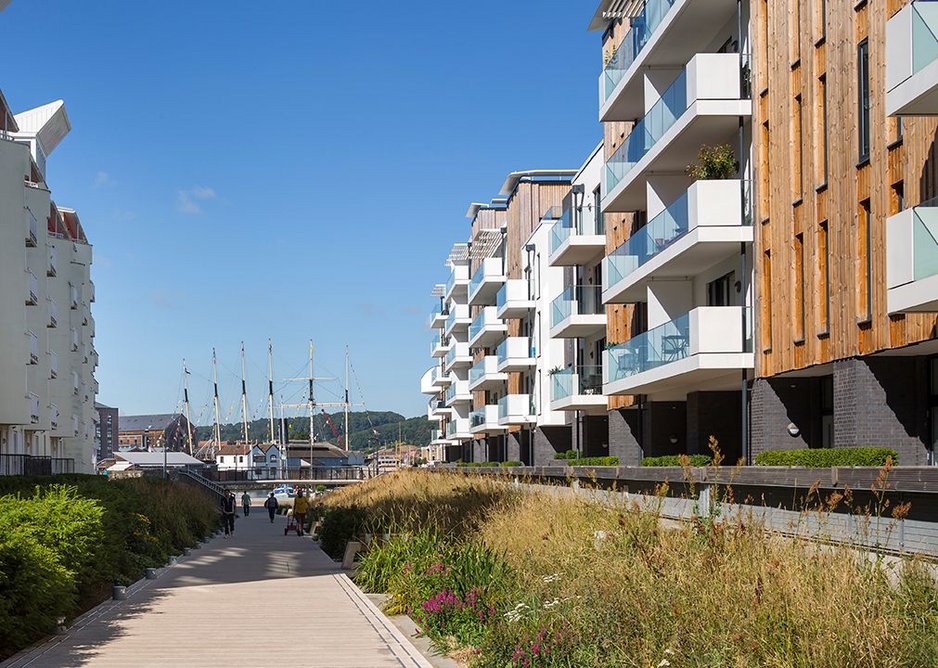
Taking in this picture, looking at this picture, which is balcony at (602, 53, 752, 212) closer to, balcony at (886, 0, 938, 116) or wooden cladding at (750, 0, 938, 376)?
wooden cladding at (750, 0, 938, 376)

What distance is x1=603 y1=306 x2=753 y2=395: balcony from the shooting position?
26.5 m

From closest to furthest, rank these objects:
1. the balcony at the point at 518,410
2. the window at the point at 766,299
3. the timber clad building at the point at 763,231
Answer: the timber clad building at the point at 763,231, the window at the point at 766,299, the balcony at the point at 518,410

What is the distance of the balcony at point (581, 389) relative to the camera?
41781mm

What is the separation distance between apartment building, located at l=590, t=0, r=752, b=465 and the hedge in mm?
5102

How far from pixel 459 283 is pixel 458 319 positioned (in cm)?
272

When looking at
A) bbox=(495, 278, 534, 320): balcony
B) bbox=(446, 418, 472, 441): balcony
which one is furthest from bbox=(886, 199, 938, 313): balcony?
bbox=(446, 418, 472, 441): balcony

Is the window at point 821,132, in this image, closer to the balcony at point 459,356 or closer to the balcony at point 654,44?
the balcony at point 654,44

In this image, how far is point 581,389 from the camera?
139 ft

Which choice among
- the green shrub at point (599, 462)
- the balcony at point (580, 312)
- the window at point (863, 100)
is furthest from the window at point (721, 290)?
the balcony at point (580, 312)

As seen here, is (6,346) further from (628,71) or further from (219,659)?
(219,659)

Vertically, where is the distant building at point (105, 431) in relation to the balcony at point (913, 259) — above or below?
below

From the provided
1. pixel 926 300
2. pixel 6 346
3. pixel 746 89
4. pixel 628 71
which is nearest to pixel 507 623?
pixel 926 300

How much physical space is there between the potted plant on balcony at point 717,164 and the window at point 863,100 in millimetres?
6486

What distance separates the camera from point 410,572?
622 inches
